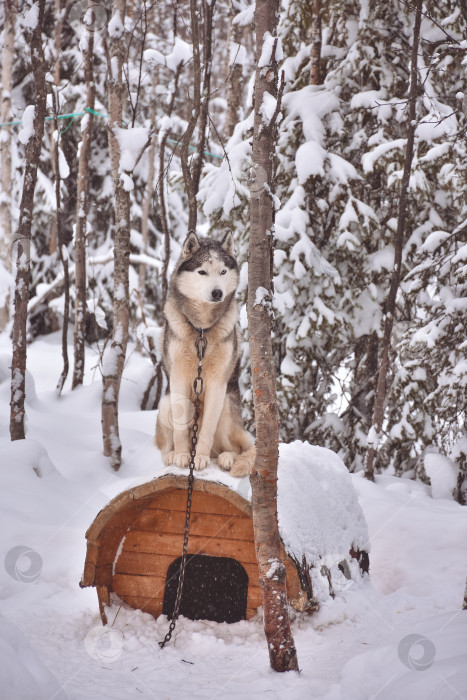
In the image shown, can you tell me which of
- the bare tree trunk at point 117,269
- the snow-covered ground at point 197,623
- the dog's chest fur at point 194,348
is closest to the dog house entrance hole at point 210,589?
the snow-covered ground at point 197,623

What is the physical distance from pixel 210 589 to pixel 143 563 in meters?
0.52

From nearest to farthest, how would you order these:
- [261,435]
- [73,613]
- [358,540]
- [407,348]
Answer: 1. [261,435]
2. [73,613]
3. [358,540]
4. [407,348]

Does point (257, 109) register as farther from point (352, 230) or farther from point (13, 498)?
point (352, 230)

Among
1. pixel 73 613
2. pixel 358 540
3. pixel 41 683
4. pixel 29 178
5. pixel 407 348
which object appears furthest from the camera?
pixel 407 348

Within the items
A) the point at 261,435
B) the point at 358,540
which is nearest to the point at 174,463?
the point at 261,435

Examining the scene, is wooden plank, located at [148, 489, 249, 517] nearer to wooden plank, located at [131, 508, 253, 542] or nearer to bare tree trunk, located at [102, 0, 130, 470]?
wooden plank, located at [131, 508, 253, 542]

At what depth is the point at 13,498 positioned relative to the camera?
5.02m

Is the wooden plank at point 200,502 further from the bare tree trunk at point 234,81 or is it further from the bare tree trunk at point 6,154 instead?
the bare tree trunk at point 6,154

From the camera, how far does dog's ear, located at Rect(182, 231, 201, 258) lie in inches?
161

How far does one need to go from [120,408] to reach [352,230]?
15.3 feet

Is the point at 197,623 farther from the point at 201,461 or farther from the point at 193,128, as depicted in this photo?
the point at 193,128

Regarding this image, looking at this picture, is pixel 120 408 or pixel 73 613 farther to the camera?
pixel 120 408

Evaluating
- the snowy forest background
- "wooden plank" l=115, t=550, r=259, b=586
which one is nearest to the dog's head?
"wooden plank" l=115, t=550, r=259, b=586

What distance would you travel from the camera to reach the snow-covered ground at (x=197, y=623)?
2.47 meters
